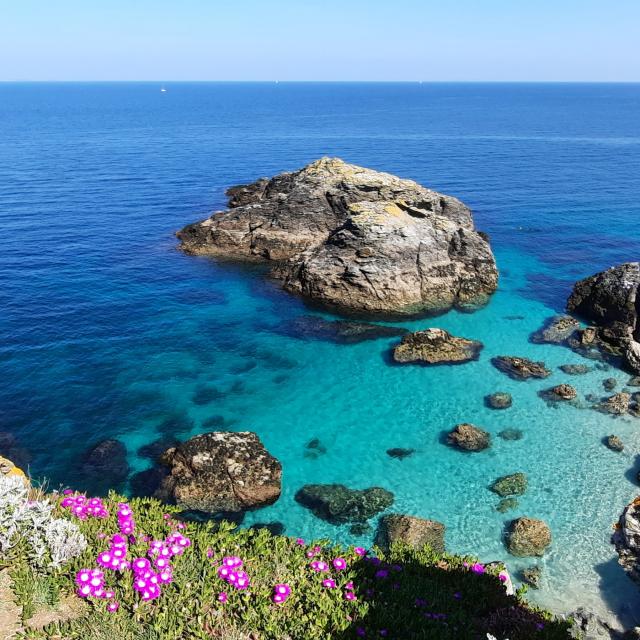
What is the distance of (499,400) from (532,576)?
1259 cm

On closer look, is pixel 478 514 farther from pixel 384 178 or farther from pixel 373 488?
pixel 384 178

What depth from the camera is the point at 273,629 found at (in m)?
12.4

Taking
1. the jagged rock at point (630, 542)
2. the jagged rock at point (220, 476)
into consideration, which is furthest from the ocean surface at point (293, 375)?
the jagged rock at point (630, 542)

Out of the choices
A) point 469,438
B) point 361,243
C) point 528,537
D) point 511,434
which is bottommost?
point 528,537

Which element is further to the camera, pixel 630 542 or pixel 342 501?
pixel 342 501

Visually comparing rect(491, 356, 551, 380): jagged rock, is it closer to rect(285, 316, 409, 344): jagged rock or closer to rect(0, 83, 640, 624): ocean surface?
rect(0, 83, 640, 624): ocean surface

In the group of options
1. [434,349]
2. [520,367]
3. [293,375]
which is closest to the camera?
[293,375]

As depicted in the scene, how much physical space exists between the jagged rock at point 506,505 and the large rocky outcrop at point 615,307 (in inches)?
656

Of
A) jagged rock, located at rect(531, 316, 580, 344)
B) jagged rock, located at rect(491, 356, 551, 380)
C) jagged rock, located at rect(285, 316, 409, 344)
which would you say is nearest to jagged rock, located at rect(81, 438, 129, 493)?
jagged rock, located at rect(285, 316, 409, 344)

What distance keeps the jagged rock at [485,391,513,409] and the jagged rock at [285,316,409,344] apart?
30.2 ft

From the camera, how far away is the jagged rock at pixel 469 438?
27828mm

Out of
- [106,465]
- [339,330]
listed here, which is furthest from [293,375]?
[106,465]

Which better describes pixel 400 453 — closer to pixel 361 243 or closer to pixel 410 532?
pixel 410 532

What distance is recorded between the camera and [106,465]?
1017 inches
